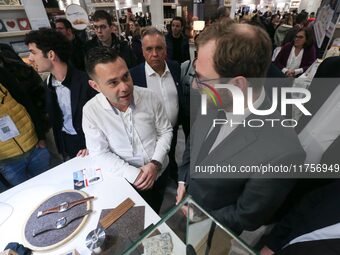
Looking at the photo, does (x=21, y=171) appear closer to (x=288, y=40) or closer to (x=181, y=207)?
(x=181, y=207)

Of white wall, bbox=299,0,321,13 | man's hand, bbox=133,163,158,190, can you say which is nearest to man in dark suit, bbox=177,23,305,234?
man's hand, bbox=133,163,158,190

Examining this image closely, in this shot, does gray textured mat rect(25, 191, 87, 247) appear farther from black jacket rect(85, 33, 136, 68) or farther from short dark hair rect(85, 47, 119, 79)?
black jacket rect(85, 33, 136, 68)

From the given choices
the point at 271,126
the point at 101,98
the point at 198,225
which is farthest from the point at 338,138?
the point at 101,98

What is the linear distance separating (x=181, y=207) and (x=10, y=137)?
1765 mm

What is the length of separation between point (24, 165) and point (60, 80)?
0.92 metres

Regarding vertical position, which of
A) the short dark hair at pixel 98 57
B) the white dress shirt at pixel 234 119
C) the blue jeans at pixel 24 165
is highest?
the short dark hair at pixel 98 57

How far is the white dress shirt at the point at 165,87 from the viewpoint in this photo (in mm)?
2037

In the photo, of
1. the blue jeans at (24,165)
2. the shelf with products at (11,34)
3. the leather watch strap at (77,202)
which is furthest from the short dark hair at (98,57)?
the shelf with products at (11,34)

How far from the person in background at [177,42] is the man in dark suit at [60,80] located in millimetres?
2026

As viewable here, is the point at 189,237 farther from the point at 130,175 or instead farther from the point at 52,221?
the point at 52,221

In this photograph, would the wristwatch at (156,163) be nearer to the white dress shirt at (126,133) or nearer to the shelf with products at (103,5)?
the white dress shirt at (126,133)

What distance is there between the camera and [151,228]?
0.66 m

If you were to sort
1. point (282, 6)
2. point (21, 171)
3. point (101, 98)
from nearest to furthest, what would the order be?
point (101, 98), point (21, 171), point (282, 6)

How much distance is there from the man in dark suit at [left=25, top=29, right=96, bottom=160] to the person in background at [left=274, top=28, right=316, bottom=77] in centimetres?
325
